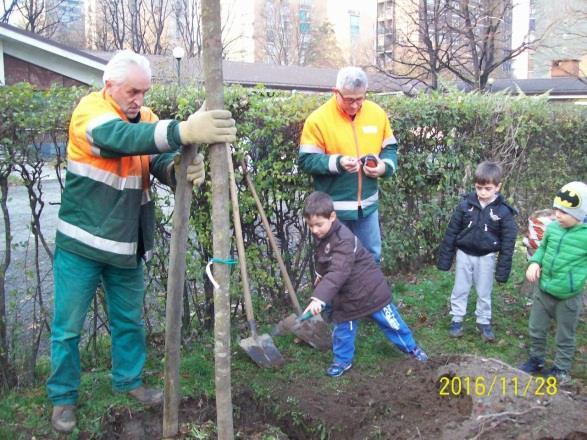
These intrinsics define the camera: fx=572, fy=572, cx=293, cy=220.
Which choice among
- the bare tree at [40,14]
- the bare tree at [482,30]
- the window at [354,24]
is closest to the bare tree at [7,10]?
the bare tree at [40,14]

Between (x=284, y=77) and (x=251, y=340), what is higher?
(x=284, y=77)

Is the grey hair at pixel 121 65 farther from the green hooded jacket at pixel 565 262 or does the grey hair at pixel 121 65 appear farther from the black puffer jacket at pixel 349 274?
the green hooded jacket at pixel 565 262

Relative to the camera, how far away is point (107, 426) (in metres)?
3.57

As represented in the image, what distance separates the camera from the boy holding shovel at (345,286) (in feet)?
13.1

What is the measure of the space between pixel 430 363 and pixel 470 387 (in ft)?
1.76

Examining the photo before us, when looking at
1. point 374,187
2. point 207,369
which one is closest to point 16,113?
point 207,369

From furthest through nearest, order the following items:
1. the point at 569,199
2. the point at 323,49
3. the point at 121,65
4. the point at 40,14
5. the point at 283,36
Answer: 1. the point at 323,49
2. the point at 283,36
3. the point at 40,14
4. the point at 569,199
5. the point at 121,65

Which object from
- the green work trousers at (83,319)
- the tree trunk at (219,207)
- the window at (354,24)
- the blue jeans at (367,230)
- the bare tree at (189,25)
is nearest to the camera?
the tree trunk at (219,207)

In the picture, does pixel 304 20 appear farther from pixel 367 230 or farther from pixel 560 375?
→ pixel 560 375

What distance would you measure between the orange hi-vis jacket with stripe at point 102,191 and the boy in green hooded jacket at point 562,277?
266 centimetres

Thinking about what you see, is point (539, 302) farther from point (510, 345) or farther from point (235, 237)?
point (235, 237)

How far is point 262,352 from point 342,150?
1.67m

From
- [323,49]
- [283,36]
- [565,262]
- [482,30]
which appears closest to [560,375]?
[565,262]
